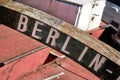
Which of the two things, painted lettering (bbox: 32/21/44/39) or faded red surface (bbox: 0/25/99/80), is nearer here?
painted lettering (bbox: 32/21/44/39)

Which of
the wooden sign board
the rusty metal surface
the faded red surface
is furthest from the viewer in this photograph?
the rusty metal surface

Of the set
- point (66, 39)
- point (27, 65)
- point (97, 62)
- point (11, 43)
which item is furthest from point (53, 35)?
point (11, 43)

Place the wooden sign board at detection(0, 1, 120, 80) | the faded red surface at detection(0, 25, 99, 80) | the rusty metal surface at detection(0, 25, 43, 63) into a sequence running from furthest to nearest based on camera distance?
the rusty metal surface at detection(0, 25, 43, 63)
the faded red surface at detection(0, 25, 99, 80)
the wooden sign board at detection(0, 1, 120, 80)

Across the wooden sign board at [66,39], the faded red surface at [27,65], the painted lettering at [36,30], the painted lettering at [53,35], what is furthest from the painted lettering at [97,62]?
the faded red surface at [27,65]

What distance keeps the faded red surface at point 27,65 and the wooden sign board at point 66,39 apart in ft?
18.3

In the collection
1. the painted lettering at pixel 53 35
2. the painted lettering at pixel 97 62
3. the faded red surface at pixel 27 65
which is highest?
the painted lettering at pixel 53 35

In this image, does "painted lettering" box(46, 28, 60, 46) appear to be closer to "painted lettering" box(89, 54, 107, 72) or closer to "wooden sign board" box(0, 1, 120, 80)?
"wooden sign board" box(0, 1, 120, 80)

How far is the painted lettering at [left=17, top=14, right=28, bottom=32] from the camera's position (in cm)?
208

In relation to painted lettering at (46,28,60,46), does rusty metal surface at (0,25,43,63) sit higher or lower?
lower

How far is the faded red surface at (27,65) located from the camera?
812 centimetres

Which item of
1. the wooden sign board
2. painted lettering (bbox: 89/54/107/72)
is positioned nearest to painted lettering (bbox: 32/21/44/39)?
the wooden sign board

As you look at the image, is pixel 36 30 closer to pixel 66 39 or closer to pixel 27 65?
pixel 66 39

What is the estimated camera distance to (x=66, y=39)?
2.05 meters

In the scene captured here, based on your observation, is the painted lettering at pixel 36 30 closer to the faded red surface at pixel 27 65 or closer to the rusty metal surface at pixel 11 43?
the faded red surface at pixel 27 65
